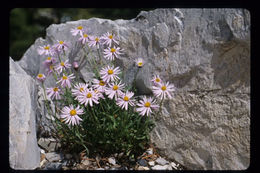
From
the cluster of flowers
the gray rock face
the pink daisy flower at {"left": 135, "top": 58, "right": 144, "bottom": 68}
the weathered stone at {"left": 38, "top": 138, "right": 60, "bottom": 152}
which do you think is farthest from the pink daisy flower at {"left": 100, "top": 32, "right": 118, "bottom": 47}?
the weathered stone at {"left": 38, "top": 138, "right": 60, "bottom": 152}

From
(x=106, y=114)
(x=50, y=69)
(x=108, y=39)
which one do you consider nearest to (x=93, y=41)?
(x=108, y=39)

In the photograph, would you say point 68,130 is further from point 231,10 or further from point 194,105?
point 231,10

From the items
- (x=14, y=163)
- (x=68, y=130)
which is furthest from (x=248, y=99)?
(x=14, y=163)

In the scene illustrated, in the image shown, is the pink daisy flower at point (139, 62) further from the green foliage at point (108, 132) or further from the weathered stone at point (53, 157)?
the weathered stone at point (53, 157)

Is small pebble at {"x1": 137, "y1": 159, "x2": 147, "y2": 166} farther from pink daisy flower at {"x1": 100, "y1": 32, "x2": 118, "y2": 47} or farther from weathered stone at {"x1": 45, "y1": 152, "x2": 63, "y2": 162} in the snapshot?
pink daisy flower at {"x1": 100, "y1": 32, "x2": 118, "y2": 47}

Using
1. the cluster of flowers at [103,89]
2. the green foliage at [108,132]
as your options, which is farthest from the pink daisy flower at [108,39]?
the green foliage at [108,132]
